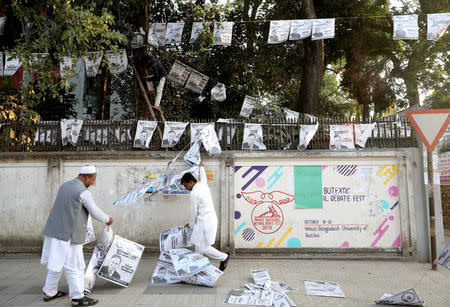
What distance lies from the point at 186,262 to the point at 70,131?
13.4 ft

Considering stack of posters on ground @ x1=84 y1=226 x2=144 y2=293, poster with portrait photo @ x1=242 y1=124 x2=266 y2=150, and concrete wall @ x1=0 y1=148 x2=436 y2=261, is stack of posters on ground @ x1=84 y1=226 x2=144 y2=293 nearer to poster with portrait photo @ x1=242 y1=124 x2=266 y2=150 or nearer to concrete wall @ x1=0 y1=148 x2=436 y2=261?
concrete wall @ x1=0 y1=148 x2=436 y2=261

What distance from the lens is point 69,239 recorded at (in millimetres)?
4094

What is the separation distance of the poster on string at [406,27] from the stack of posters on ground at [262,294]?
700cm

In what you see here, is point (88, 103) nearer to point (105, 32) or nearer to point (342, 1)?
point (105, 32)

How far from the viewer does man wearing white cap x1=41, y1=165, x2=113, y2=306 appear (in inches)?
160

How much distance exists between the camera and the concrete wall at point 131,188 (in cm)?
661

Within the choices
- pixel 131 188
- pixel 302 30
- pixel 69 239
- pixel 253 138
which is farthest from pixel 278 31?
pixel 69 239

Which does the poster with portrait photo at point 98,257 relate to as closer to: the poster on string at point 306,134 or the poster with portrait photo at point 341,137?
the poster on string at point 306,134

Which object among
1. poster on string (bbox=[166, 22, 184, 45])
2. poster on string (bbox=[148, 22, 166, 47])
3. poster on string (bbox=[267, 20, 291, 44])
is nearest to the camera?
poster on string (bbox=[267, 20, 291, 44])

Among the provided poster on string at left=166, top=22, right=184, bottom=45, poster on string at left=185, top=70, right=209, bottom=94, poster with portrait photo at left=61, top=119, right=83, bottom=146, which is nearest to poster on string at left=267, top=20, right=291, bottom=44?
poster on string at left=185, top=70, right=209, bottom=94

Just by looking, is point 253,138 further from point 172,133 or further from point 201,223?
point 201,223

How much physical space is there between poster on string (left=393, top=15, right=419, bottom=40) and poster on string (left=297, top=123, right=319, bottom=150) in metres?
3.73

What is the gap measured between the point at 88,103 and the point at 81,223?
39.0 ft

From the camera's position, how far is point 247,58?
40.4ft
